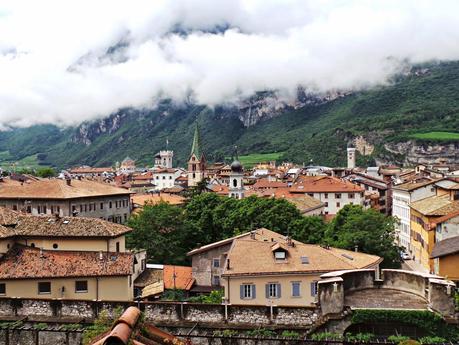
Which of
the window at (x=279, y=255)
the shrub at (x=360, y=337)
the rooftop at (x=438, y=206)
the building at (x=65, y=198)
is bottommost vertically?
the shrub at (x=360, y=337)

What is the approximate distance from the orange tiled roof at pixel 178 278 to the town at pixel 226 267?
0.57ft

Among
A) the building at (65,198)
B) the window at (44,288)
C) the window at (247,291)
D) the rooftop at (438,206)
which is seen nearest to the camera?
the window at (44,288)

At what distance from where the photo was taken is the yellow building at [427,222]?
6334 centimetres

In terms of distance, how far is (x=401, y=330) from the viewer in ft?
77.5

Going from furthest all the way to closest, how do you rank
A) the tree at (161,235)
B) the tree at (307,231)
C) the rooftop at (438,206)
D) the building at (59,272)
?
the rooftop at (438,206) < the tree at (307,231) < the tree at (161,235) < the building at (59,272)

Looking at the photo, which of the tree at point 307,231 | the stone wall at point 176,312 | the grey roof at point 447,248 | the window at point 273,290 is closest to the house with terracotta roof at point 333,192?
the tree at point 307,231

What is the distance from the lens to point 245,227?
67188mm

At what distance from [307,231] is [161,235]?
15609 mm

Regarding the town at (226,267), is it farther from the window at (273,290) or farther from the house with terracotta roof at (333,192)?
the house with terracotta roof at (333,192)

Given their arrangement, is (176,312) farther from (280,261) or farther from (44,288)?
(280,261)

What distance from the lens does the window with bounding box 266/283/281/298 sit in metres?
38.4

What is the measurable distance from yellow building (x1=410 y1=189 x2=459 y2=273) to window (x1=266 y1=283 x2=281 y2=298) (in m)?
24.5

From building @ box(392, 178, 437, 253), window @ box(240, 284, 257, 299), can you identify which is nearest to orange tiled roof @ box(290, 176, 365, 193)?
building @ box(392, 178, 437, 253)

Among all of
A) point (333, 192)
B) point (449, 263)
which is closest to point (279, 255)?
point (449, 263)
